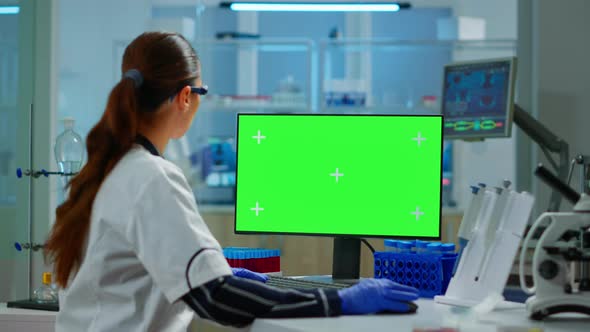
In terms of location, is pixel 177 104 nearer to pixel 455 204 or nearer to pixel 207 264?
pixel 207 264

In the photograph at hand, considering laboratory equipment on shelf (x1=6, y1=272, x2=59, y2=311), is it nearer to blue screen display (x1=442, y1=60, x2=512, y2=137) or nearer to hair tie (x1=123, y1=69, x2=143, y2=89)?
hair tie (x1=123, y1=69, x2=143, y2=89)

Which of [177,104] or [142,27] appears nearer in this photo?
[177,104]

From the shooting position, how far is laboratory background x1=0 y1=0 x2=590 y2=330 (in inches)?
122

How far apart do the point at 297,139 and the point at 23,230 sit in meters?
1.39

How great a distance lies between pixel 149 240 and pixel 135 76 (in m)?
0.36

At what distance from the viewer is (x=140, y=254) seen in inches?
62.1

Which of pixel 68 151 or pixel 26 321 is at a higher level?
pixel 68 151

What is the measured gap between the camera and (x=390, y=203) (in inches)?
83.3

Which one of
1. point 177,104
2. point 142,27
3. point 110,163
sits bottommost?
point 110,163

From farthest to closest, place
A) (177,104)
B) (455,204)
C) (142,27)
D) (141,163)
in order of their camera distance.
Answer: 1. (142,27)
2. (455,204)
3. (177,104)
4. (141,163)

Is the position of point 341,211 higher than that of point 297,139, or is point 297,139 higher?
point 297,139

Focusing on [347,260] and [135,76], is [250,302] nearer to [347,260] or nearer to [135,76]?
[135,76]

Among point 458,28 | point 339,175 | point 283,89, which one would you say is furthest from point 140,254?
point 458,28

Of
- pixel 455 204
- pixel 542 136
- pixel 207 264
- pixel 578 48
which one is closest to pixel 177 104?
pixel 207 264
